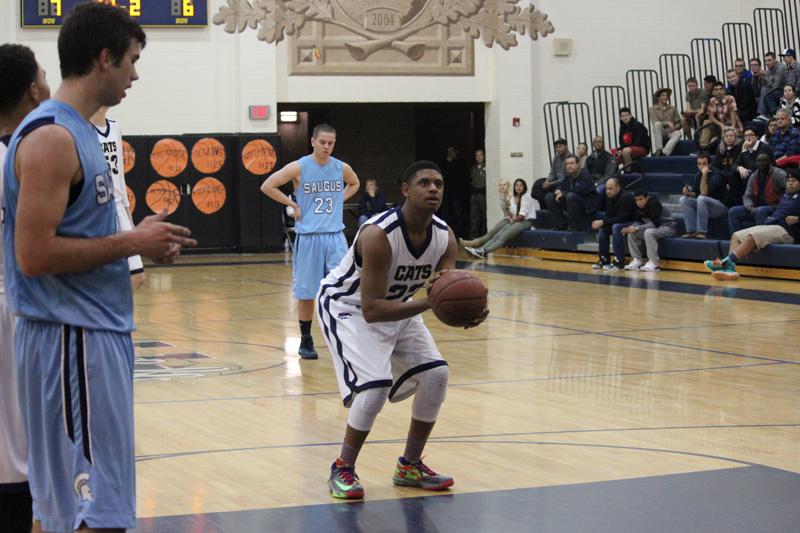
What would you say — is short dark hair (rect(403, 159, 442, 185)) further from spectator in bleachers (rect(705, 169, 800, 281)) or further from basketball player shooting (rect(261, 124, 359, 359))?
spectator in bleachers (rect(705, 169, 800, 281))

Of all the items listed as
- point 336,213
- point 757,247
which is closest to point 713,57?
point 757,247

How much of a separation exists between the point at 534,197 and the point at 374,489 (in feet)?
47.7

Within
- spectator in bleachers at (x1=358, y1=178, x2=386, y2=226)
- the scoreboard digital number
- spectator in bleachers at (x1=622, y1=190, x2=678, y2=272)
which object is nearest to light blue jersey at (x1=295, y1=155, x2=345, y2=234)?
spectator in bleachers at (x1=622, y1=190, x2=678, y2=272)

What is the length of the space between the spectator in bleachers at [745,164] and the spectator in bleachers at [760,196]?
24cm

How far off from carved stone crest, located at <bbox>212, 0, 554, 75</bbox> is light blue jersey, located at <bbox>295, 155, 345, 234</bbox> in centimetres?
1047

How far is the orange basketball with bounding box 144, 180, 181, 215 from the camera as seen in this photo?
19.2 m

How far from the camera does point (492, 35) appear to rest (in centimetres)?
1983

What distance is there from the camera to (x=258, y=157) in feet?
64.4

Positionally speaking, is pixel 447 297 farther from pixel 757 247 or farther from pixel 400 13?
pixel 400 13

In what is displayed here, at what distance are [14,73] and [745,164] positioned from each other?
42.8ft

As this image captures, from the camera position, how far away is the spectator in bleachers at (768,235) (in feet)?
46.0

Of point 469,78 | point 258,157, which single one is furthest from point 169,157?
point 469,78

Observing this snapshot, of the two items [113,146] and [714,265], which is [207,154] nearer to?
[714,265]

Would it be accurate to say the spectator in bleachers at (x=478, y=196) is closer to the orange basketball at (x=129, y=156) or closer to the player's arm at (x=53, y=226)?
the orange basketball at (x=129, y=156)
